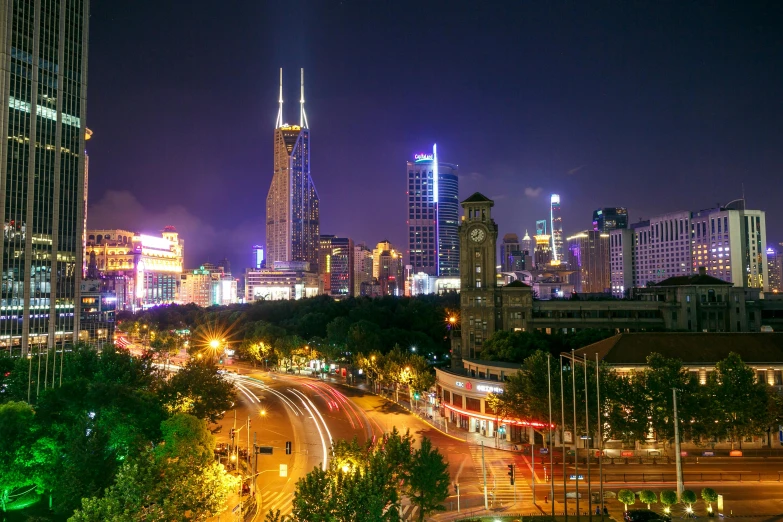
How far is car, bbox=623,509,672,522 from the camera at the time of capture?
107 ft

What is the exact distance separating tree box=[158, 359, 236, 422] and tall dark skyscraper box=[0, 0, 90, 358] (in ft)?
163

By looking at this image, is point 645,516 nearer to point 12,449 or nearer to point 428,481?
point 428,481

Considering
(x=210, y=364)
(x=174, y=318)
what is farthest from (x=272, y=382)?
(x=174, y=318)

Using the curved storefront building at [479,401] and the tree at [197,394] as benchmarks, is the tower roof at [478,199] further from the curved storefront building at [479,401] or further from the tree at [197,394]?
the tree at [197,394]

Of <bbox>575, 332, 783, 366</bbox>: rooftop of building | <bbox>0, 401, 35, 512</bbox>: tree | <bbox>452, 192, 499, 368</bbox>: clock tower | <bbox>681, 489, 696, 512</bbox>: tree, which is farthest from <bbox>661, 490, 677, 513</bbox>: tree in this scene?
<bbox>452, 192, 499, 368</bbox>: clock tower

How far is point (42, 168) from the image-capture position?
305 feet

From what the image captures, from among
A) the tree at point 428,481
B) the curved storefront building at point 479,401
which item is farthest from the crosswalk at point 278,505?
the curved storefront building at point 479,401

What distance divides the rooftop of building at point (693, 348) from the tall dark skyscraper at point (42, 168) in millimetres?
88569

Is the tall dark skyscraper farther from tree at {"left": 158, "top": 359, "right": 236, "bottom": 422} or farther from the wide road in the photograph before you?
tree at {"left": 158, "top": 359, "right": 236, "bottom": 422}

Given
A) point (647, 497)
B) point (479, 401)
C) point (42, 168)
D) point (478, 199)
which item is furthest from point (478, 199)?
point (42, 168)

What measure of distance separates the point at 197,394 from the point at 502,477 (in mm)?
30915

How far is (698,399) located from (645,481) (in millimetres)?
9249

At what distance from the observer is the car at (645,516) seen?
32.5 meters

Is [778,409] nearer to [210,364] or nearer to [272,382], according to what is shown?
[210,364]
